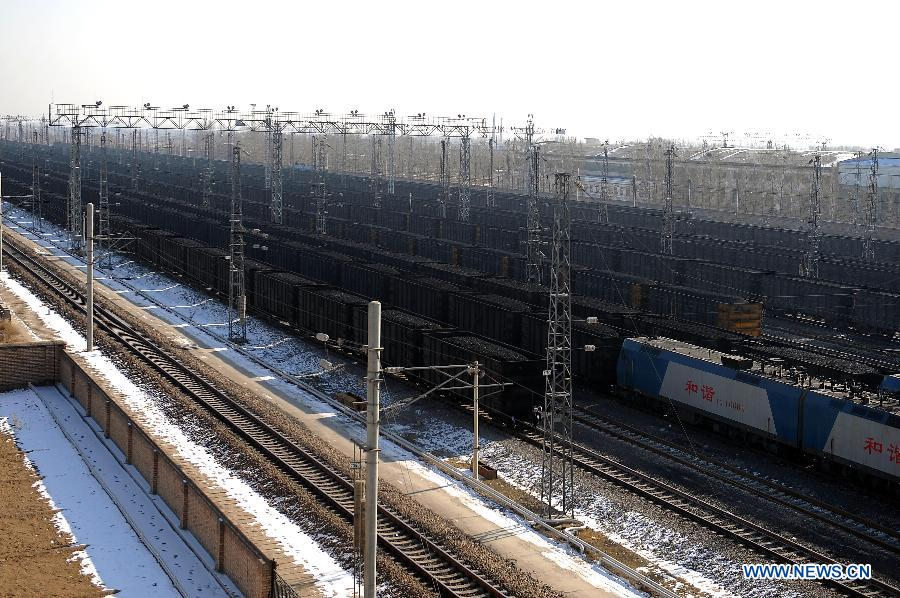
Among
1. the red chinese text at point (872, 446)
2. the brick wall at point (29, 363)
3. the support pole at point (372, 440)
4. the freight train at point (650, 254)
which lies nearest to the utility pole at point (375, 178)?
the freight train at point (650, 254)

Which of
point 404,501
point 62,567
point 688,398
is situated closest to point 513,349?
point 688,398

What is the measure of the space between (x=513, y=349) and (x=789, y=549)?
14.4 meters

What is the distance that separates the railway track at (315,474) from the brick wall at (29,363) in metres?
3.68

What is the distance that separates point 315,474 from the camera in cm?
2809

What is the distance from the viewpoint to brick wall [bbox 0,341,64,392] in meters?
38.8

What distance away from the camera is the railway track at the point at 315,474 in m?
21.2

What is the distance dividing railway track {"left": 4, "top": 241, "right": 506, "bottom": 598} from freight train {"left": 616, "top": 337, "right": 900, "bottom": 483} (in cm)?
1204

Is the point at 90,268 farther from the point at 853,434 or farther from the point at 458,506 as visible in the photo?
the point at 853,434

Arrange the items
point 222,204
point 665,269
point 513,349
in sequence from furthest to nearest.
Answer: point 222,204 → point 665,269 → point 513,349

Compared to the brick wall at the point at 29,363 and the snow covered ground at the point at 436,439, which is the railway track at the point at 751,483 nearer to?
the snow covered ground at the point at 436,439

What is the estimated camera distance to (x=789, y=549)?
2358cm

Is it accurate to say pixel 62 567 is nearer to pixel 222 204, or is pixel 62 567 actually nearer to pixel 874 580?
pixel 874 580

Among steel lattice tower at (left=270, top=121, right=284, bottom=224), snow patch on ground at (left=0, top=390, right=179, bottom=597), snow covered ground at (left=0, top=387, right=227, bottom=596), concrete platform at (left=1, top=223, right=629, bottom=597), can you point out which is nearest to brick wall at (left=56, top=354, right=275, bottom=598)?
snow covered ground at (left=0, top=387, right=227, bottom=596)

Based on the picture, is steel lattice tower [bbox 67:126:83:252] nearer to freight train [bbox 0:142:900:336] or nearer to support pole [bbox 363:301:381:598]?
freight train [bbox 0:142:900:336]
